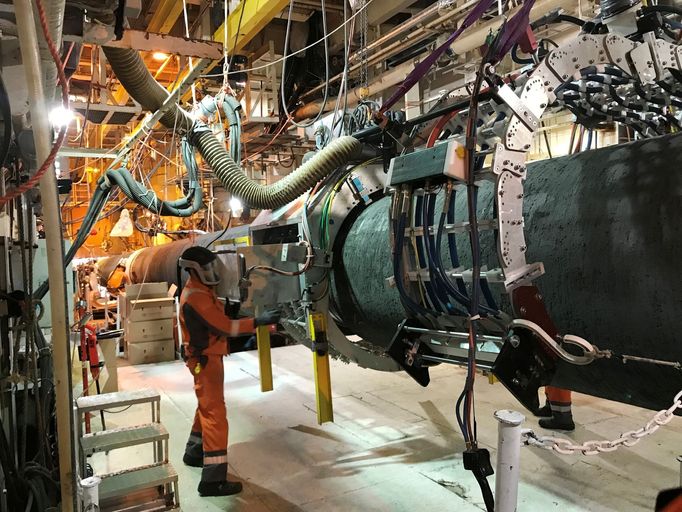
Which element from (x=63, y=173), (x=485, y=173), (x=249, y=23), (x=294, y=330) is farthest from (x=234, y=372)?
(x=485, y=173)

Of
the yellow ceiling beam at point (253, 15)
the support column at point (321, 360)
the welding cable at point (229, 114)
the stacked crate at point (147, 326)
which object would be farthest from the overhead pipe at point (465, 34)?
the stacked crate at point (147, 326)

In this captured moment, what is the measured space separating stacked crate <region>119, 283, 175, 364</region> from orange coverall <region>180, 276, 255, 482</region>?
3696 millimetres

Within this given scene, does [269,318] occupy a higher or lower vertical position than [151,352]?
higher

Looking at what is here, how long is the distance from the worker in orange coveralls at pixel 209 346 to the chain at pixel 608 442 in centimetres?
226

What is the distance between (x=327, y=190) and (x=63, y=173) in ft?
12.2

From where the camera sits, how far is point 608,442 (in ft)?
4.43

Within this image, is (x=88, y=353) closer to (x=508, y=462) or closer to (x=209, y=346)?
(x=209, y=346)

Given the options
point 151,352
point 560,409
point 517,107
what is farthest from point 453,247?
point 151,352

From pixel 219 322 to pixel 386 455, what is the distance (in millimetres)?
1582

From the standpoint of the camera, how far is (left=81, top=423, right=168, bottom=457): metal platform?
3045mm

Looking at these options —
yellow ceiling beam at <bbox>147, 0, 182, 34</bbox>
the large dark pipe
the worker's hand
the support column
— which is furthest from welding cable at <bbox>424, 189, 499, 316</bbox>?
yellow ceiling beam at <bbox>147, 0, 182, 34</bbox>

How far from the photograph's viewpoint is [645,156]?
4.64 ft

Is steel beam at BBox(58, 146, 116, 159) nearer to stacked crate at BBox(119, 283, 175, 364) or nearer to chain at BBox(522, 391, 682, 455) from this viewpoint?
stacked crate at BBox(119, 283, 175, 364)

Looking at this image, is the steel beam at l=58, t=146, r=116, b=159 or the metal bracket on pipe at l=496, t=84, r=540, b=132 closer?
the metal bracket on pipe at l=496, t=84, r=540, b=132
